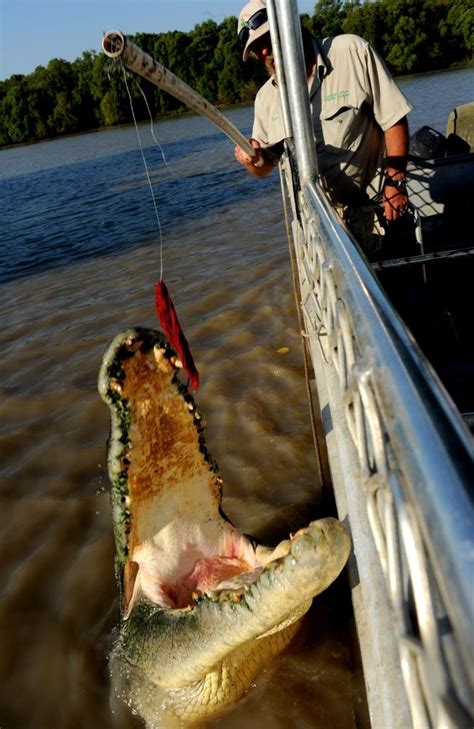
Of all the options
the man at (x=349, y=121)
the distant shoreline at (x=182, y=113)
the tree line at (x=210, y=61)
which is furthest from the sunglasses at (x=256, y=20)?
the distant shoreline at (x=182, y=113)

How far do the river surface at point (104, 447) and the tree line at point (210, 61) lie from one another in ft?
134

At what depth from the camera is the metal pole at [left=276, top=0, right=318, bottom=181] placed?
7.62ft

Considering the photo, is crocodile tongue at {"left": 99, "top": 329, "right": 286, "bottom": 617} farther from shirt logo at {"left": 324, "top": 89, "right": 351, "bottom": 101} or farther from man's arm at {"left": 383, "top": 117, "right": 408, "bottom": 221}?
man's arm at {"left": 383, "top": 117, "right": 408, "bottom": 221}

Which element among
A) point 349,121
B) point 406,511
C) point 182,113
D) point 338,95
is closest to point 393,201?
point 349,121

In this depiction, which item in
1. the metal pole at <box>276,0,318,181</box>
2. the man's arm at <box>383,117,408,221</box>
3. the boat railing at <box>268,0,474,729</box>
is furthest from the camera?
the man's arm at <box>383,117,408,221</box>

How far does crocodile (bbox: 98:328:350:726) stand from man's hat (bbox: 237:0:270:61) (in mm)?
2392

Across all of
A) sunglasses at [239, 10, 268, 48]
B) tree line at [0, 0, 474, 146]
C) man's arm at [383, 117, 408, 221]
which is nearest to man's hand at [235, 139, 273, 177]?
sunglasses at [239, 10, 268, 48]

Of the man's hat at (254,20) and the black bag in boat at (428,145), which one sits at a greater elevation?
the man's hat at (254,20)

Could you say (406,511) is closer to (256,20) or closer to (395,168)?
(395,168)

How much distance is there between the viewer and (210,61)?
56.2m

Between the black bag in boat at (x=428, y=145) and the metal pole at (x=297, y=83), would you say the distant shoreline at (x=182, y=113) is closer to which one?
the black bag in boat at (x=428, y=145)

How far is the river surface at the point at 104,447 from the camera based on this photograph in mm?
2078

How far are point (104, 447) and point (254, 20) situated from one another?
2.77 meters

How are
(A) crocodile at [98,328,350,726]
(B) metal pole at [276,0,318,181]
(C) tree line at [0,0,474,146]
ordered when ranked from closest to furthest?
(A) crocodile at [98,328,350,726], (B) metal pole at [276,0,318,181], (C) tree line at [0,0,474,146]
